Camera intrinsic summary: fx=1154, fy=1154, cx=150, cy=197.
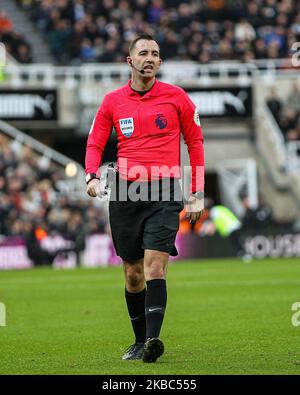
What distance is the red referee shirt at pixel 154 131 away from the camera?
9188 millimetres

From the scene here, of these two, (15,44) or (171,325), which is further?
(15,44)

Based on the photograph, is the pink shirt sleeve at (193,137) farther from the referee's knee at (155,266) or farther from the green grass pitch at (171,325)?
the green grass pitch at (171,325)

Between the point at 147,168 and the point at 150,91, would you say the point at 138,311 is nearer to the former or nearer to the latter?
the point at 147,168

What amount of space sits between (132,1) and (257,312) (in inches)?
950

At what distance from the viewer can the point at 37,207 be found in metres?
27.8

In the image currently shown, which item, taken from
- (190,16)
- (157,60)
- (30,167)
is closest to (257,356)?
(157,60)

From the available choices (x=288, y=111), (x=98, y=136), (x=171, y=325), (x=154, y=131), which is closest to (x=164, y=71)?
(x=288, y=111)

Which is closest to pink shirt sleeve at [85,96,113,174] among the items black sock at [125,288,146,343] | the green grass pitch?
black sock at [125,288,146,343]

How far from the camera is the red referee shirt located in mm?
9188

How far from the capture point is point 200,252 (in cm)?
2794

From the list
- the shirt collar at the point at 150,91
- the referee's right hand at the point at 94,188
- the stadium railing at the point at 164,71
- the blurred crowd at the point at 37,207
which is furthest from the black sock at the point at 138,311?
the stadium railing at the point at 164,71

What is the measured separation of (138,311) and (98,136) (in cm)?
147
